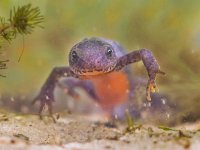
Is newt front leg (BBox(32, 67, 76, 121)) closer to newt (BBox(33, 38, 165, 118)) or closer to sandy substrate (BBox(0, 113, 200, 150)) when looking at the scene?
newt (BBox(33, 38, 165, 118))

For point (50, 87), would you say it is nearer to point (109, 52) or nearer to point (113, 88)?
point (113, 88)

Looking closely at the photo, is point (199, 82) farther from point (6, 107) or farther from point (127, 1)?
point (6, 107)

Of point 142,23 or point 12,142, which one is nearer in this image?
point 12,142

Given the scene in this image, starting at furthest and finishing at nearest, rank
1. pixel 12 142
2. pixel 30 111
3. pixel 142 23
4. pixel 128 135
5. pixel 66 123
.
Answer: pixel 142 23 → pixel 30 111 → pixel 66 123 → pixel 128 135 → pixel 12 142

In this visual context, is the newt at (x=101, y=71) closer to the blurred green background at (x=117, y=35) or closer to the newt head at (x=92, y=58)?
the newt head at (x=92, y=58)

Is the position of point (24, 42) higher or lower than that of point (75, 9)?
lower

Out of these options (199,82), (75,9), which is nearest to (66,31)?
(75,9)

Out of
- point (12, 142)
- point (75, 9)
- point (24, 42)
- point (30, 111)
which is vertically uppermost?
point (75, 9)

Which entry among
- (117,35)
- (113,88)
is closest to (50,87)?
(113,88)

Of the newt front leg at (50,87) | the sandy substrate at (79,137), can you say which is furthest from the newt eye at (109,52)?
the sandy substrate at (79,137)
